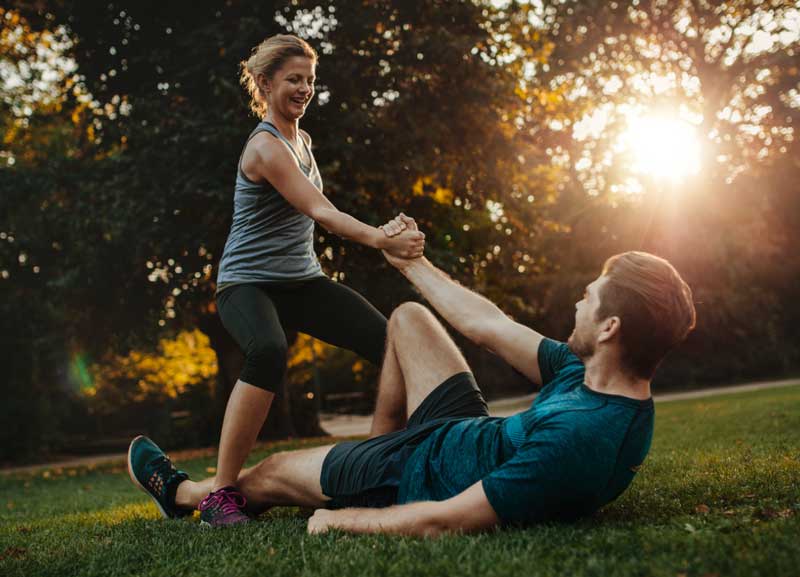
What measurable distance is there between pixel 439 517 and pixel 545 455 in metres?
0.47

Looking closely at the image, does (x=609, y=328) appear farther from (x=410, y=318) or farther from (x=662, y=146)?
(x=662, y=146)

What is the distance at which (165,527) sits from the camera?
4.01 meters

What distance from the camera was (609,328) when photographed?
292 cm

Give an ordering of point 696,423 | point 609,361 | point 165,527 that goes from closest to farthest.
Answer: point 609,361
point 165,527
point 696,423

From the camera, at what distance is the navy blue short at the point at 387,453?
333 centimetres

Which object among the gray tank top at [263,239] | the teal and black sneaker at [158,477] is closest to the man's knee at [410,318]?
the gray tank top at [263,239]

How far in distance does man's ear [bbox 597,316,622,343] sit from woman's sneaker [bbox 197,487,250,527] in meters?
1.96

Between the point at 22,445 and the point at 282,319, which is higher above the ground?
the point at 282,319

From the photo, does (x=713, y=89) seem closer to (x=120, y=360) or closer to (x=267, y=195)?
(x=120, y=360)

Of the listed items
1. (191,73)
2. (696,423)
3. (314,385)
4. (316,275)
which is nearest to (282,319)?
(316,275)

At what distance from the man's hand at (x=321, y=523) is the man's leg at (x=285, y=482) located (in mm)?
193

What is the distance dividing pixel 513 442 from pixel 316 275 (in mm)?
1862

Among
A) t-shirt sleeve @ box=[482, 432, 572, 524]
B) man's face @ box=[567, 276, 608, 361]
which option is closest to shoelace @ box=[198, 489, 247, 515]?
t-shirt sleeve @ box=[482, 432, 572, 524]

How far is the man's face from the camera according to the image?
9.78 ft
